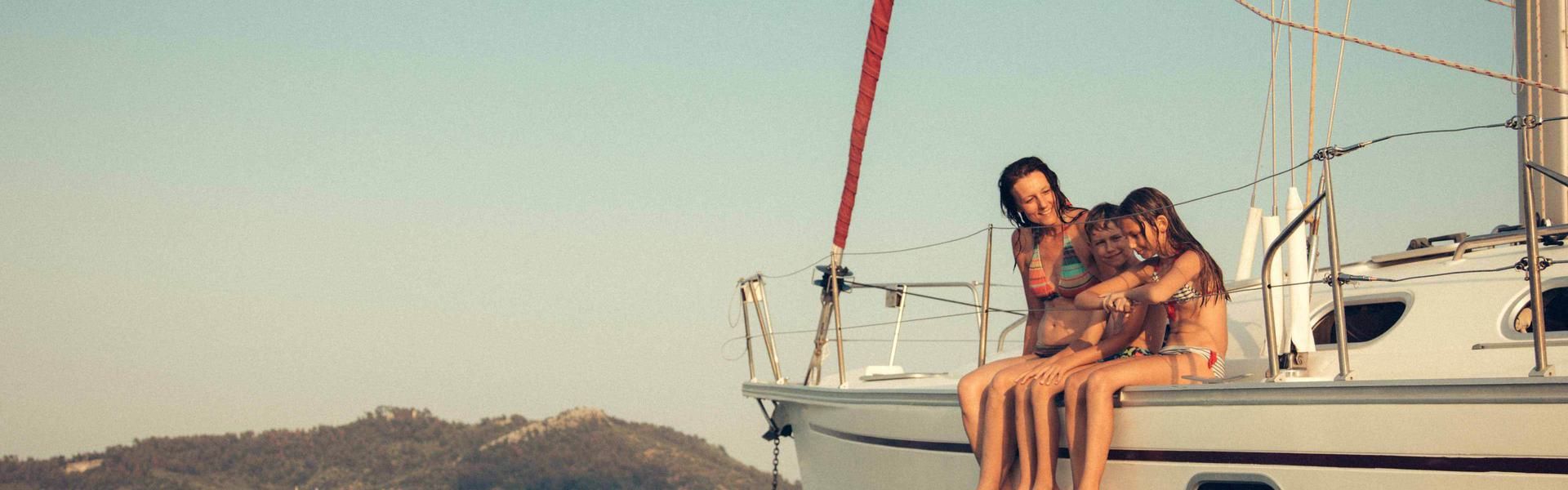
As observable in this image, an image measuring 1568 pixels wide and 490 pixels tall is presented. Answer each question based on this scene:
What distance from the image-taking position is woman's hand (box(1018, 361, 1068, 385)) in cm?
499

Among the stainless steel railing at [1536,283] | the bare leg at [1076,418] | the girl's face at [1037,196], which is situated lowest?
the bare leg at [1076,418]

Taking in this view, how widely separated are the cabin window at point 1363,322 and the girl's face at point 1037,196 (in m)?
1.18

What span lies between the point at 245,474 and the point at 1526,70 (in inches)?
612

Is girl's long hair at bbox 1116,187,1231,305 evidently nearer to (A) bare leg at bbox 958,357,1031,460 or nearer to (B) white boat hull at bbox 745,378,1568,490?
(B) white boat hull at bbox 745,378,1568,490

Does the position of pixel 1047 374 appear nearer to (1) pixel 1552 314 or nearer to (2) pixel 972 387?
(2) pixel 972 387

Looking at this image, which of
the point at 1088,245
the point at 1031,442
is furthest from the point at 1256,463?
the point at 1088,245

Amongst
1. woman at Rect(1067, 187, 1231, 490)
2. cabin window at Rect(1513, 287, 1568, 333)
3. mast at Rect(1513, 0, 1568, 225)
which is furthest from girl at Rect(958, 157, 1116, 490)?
mast at Rect(1513, 0, 1568, 225)

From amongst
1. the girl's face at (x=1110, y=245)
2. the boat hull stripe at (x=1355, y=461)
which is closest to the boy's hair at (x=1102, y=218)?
the girl's face at (x=1110, y=245)

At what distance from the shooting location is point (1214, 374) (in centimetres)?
495

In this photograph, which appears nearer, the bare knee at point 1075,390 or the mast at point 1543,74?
the bare knee at point 1075,390

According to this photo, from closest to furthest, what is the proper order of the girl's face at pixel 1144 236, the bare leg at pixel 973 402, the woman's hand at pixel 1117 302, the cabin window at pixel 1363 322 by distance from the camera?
the woman's hand at pixel 1117 302
the girl's face at pixel 1144 236
the bare leg at pixel 973 402
the cabin window at pixel 1363 322

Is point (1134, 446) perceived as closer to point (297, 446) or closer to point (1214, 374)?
point (1214, 374)

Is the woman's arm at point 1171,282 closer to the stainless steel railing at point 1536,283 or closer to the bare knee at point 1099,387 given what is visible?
the bare knee at point 1099,387

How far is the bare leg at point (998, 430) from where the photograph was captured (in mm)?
5098
